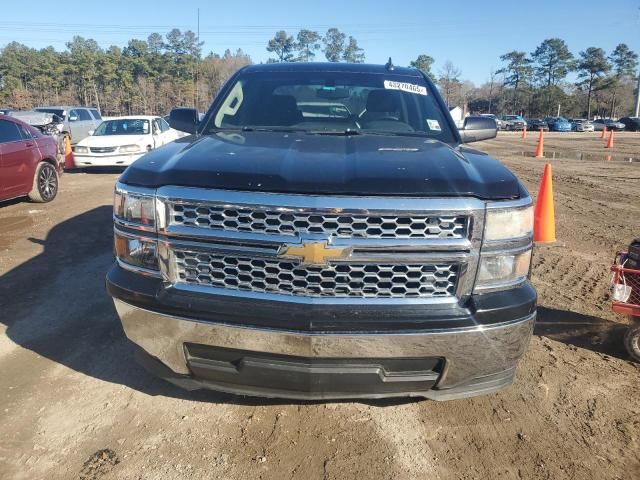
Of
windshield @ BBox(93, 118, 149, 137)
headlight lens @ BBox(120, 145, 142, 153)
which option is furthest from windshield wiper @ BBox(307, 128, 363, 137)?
windshield @ BBox(93, 118, 149, 137)

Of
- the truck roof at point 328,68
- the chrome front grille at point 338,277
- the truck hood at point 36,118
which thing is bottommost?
the chrome front grille at point 338,277

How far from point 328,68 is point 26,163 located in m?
6.51

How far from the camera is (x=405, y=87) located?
3.79 m

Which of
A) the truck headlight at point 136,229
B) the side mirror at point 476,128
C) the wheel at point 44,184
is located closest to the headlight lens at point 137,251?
the truck headlight at point 136,229

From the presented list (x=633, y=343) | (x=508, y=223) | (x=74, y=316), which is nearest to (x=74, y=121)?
(x=74, y=316)

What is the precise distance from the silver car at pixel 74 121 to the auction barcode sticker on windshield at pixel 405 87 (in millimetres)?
19620

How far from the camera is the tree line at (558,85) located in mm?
86188

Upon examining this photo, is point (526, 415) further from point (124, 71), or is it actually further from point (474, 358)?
point (124, 71)

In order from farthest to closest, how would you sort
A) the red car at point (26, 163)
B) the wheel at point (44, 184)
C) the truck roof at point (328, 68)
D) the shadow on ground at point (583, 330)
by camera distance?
1. the wheel at point (44, 184)
2. the red car at point (26, 163)
3. the truck roof at point (328, 68)
4. the shadow on ground at point (583, 330)

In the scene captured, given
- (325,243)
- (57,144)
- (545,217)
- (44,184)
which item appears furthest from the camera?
(57,144)

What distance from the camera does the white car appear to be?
523 inches

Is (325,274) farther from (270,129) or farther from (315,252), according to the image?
(270,129)

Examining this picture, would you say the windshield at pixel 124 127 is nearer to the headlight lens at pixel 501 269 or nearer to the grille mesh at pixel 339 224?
the grille mesh at pixel 339 224

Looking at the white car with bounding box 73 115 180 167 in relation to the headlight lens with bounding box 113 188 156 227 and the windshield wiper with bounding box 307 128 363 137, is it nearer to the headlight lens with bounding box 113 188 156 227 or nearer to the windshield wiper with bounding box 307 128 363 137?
the windshield wiper with bounding box 307 128 363 137
